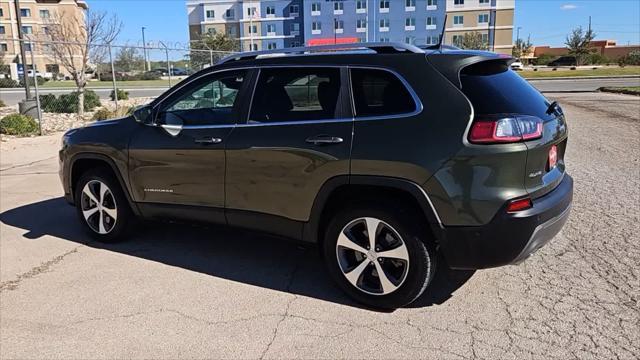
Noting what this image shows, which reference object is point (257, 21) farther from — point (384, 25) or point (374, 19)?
point (384, 25)

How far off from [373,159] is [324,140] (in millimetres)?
409

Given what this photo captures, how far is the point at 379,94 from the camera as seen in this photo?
3.66m

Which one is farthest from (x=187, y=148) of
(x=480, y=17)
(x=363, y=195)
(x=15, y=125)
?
(x=480, y=17)

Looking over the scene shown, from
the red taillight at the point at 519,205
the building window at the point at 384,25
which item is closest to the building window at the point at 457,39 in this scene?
the building window at the point at 384,25

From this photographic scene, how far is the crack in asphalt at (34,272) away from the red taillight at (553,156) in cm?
424

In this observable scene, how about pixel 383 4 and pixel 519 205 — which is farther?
pixel 383 4

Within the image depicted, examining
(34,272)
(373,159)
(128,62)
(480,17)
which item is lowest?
(34,272)

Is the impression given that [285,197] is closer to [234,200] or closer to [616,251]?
[234,200]

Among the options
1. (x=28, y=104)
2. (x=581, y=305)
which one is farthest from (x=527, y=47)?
(x=581, y=305)

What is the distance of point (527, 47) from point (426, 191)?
10234 cm

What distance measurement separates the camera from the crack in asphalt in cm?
436

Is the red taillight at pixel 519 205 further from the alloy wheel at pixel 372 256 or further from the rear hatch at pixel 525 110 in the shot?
the alloy wheel at pixel 372 256

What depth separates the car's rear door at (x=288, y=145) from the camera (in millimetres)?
3736

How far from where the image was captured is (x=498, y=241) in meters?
3.29
